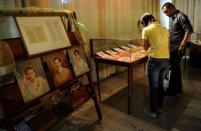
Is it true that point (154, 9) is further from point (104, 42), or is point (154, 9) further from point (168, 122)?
point (168, 122)

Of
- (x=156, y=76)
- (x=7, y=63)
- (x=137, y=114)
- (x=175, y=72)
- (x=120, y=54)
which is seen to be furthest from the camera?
(x=175, y=72)

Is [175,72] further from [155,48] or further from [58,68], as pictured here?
[58,68]

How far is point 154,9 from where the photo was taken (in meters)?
4.98

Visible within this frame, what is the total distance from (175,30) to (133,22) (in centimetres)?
174

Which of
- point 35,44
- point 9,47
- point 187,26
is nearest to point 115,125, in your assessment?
point 35,44

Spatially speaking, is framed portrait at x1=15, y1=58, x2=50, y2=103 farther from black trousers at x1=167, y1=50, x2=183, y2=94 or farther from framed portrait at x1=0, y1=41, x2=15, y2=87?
black trousers at x1=167, y1=50, x2=183, y2=94

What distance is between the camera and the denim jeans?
7.10 ft

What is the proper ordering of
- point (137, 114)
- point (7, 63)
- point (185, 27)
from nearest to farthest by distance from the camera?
1. point (7, 63)
2. point (137, 114)
3. point (185, 27)

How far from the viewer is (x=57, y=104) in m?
1.93

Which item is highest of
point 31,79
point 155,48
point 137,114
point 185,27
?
point 185,27

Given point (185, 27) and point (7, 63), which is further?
point (185, 27)

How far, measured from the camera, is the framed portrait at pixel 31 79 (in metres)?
1.54

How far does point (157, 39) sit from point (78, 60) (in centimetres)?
90

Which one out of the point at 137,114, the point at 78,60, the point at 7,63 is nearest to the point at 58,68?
the point at 78,60
